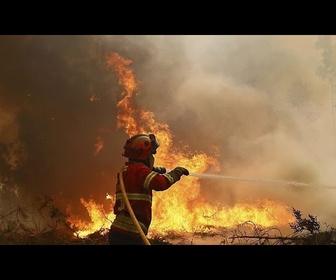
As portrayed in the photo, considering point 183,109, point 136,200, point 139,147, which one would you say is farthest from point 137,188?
point 183,109

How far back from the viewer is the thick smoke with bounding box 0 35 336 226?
6.92 m

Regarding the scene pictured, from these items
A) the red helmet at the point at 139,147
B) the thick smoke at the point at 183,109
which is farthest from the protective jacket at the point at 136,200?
the thick smoke at the point at 183,109

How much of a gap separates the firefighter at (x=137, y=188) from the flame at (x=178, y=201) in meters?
0.68

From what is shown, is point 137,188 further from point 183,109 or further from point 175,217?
point 183,109

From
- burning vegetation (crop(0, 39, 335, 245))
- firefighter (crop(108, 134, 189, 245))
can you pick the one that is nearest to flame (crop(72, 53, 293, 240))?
burning vegetation (crop(0, 39, 335, 245))

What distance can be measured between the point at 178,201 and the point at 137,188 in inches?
41.9

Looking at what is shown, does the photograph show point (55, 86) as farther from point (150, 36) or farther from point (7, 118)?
point (150, 36)

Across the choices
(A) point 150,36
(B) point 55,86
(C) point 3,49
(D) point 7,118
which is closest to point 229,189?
(A) point 150,36

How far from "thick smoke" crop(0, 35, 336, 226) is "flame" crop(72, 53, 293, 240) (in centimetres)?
13

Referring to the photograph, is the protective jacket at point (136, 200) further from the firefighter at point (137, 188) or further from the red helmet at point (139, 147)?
the red helmet at point (139, 147)

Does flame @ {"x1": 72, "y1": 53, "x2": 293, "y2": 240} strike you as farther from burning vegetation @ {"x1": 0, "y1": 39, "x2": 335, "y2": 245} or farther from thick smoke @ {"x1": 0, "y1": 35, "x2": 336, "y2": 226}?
thick smoke @ {"x1": 0, "y1": 35, "x2": 336, "y2": 226}
